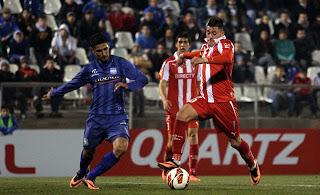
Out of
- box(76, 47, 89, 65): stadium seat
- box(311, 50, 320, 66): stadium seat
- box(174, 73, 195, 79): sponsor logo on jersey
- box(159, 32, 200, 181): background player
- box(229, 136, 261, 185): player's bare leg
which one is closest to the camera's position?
box(229, 136, 261, 185): player's bare leg

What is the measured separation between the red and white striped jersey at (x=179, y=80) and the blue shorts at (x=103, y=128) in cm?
280

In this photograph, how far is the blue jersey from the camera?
12.8 m

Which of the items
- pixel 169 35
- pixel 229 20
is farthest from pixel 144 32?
pixel 229 20

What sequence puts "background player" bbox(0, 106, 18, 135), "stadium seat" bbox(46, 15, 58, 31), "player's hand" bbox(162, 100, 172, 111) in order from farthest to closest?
1. "stadium seat" bbox(46, 15, 58, 31)
2. "background player" bbox(0, 106, 18, 135)
3. "player's hand" bbox(162, 100, 172, 111)

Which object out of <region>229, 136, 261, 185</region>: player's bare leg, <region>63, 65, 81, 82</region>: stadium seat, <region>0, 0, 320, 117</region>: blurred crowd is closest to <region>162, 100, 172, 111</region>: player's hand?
<region>229, 136, 261, 185</region>: player's bare leg

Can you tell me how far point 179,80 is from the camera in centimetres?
1565

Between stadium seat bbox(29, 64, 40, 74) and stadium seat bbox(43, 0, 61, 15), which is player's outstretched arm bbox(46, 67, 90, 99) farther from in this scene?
stadium seat bbox(43, 0, 61, 15)

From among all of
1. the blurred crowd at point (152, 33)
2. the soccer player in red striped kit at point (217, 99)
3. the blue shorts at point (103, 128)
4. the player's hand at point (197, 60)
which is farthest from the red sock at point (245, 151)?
the blurred crowd at point (152, 33)

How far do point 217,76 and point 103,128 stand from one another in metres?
1.89

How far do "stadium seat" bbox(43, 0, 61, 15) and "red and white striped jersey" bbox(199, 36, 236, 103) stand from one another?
973 cm

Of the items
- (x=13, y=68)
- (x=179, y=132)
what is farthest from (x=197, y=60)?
(x=13, y=68)

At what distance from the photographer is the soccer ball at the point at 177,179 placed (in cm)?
1244

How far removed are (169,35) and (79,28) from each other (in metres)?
2.36

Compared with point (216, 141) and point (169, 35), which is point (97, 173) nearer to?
point (216, 141)
